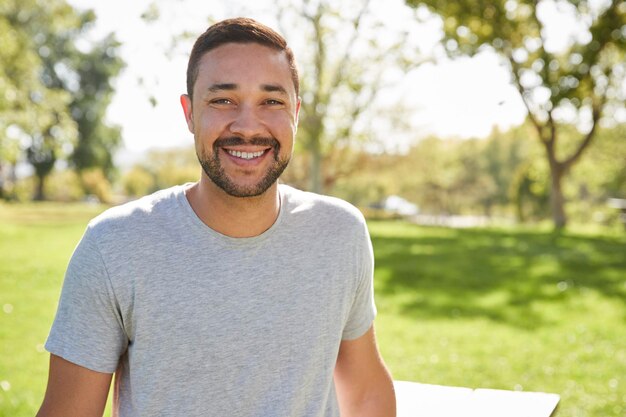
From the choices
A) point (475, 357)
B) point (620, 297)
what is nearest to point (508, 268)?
point (620, 297)

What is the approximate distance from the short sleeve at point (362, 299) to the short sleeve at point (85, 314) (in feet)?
2.51

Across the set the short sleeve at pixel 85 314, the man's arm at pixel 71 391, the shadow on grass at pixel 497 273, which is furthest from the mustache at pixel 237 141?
the shadow on grass at pixel 497 273

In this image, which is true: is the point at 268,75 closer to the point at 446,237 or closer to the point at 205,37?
the point at 205,37

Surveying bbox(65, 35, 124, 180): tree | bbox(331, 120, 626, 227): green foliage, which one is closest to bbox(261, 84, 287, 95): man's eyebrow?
bbox(331, 120, 626, 227): green foliage

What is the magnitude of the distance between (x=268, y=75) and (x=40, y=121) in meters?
20.6

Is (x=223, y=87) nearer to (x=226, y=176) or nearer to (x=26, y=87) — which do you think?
(x=226, y=176)

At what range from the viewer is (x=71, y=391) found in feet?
5.74

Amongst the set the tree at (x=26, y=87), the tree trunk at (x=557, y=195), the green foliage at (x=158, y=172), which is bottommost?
the green foliage at (x=158, y=172)

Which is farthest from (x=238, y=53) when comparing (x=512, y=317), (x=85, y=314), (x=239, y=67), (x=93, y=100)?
(x=93, y=100)

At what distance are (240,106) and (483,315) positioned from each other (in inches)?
296

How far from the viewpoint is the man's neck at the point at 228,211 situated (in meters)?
1.95

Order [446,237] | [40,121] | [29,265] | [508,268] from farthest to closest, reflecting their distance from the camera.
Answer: [40,121], [446,237], [29,265], [508,268]

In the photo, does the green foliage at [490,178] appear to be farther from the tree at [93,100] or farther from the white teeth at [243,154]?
the white teeth at [243,154]

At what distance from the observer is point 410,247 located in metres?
15.0
